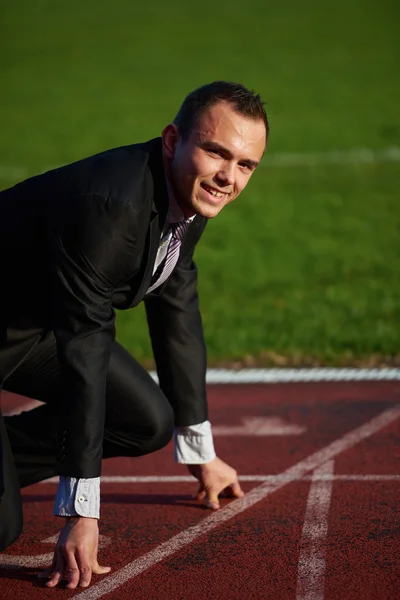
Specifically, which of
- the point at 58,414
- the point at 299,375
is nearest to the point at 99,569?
the point at 58,414

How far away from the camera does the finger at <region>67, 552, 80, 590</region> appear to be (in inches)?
153

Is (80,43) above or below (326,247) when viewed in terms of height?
above

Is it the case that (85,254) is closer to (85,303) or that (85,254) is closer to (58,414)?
(85,303)

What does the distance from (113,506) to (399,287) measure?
5.21 m

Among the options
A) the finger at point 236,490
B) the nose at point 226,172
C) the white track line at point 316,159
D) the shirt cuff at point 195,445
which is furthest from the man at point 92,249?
the white track line at point 316,159

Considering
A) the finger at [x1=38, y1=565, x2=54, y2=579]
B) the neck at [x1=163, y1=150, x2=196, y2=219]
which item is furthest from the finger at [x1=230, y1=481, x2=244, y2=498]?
the neck at [x1=163, y1=150, x2=196, y2=219]

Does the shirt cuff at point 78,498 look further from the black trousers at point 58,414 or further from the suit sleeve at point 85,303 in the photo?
the black trousers at point 58,414

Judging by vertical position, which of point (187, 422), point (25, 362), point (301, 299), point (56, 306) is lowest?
point (301, 299)

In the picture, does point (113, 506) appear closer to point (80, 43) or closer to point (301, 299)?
point (301, 299)

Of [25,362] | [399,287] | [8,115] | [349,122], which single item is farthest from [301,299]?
[8,115]

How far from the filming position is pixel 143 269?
3984 mm

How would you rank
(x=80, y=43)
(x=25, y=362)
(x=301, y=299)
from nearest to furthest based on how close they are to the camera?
1. (x=25, y=362)
2. (x=301, y=299)
3. (x=80, y=43)

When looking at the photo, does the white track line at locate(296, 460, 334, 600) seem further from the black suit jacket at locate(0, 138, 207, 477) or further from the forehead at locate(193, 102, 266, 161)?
the forehead at locate(193, 102, 266, 161)

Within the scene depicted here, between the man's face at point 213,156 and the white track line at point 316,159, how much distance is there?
Answer: 40.6ft
